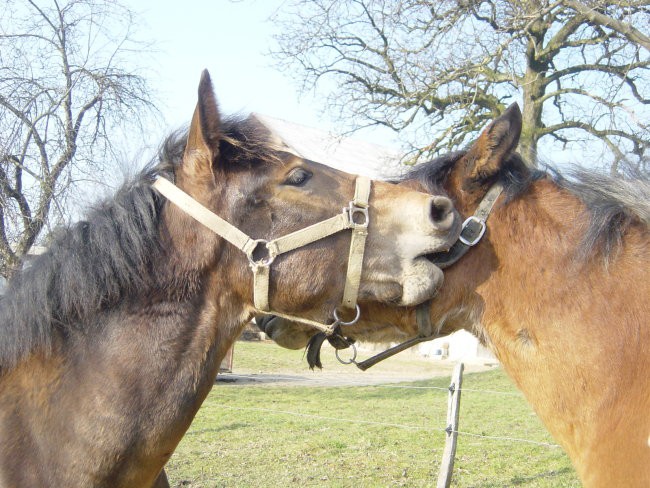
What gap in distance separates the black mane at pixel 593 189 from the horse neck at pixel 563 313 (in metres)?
0.03

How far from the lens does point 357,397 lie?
15375mm

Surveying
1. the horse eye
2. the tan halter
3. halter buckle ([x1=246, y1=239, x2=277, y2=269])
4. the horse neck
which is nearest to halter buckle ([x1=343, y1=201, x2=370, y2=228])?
the tan halter

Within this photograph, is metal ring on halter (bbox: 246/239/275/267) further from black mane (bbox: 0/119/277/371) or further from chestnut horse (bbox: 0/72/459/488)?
black mane (bbox: 0/119/277/371)

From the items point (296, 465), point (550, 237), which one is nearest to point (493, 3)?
point (296, 465)

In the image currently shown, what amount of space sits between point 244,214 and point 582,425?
1.38m

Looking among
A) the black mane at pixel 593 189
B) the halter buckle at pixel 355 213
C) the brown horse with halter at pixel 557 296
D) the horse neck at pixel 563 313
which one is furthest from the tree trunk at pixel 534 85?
the halter buckle at pixel 355 213

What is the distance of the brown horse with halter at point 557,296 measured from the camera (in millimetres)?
2029

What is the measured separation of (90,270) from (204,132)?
0.62m

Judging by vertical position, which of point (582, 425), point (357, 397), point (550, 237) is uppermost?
point (550, 237)

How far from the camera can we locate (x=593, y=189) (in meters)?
2.40

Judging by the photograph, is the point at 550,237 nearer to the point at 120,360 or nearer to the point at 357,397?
the point at 120,360

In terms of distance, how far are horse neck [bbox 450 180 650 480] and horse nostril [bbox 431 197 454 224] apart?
21cm

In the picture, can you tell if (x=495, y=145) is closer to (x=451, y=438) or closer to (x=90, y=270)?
(x=90, y=270)

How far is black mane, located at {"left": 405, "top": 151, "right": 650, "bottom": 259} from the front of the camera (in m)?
2.24
